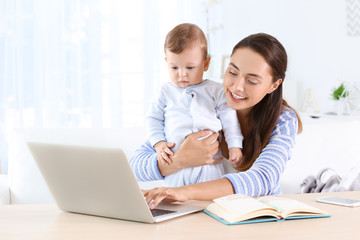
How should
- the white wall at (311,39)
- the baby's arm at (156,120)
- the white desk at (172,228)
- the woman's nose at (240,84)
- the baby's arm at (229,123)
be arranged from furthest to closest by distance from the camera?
the white wall at (311,39) → the baby's arm at (156,120) → the baby's arm at (229,123) → the woman's nose at (240,84) → the white desk at (172,228)

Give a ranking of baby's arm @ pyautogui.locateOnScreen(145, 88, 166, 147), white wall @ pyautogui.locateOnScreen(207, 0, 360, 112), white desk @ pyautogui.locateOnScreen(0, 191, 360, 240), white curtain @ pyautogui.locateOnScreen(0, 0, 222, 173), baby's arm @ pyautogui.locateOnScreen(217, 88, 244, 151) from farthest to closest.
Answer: white curtain @ pyautogui.locateOnScreen(0, 0, 222, 173)
white wall @ pyautogui.locateOnScreen(207, 0, 360, 112)
baby's arm @ pyautogui.locateOnScreen(145, 88, 166, 147)
baby's arm @ pyautogui.locateOnScreen(217, 88, 244, 151)
white desk @ pyautogui.locateOnScreen(0, 191, 360, 240)

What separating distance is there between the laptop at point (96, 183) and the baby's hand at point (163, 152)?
454 millimetres

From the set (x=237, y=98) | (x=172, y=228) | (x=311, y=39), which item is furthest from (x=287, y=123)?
(x=311, y=39)

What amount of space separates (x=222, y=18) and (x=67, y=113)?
201 cm

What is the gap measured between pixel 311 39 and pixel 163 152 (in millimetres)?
2843

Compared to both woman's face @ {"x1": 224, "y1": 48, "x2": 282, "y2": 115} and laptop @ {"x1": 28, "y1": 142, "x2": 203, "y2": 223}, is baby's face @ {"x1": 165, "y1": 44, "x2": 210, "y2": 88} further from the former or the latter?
laptop @ {"x1": 28, "y1": 142, "x2": 203, "y2": 223}

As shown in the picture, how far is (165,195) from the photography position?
123 centimetres

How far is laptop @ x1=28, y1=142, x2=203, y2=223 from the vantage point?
1.03m

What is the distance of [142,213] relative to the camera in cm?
107

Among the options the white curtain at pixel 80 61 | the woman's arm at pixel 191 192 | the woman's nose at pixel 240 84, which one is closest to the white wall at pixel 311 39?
the white curtain at pixel 80 61

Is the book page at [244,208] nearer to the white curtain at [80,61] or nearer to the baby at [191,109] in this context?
the baby at [191,109]

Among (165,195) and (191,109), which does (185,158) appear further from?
(165,195)

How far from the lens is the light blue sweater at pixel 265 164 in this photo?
56.1 inches

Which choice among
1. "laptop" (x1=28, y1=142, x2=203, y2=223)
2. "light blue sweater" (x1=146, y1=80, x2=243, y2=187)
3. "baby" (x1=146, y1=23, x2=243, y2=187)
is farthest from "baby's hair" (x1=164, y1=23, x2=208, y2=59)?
"laptop" (x1=28, y1=142, x2=203, y2=223)
